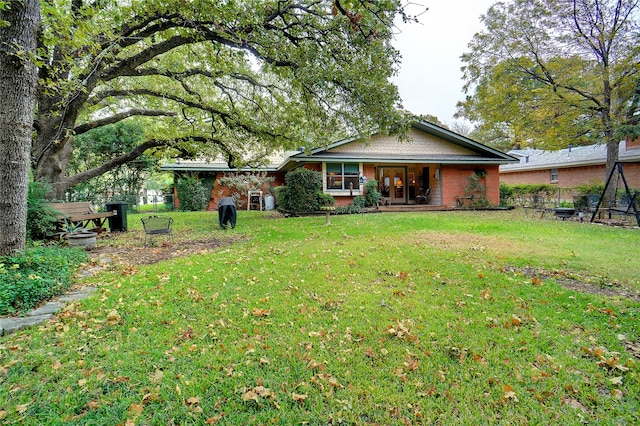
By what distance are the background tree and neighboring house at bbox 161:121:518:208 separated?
2573 millimetres

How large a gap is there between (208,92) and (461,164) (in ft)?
49.6

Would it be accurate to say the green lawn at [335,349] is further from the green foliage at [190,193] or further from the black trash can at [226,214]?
the green foliage at [190,193]

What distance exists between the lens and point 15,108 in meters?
4.88

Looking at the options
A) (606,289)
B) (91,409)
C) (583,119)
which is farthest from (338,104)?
(583,119)

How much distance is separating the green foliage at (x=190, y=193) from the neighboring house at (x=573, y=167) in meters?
25.7

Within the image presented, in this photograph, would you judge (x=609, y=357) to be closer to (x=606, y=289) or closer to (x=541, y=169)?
(x=606, y=289)

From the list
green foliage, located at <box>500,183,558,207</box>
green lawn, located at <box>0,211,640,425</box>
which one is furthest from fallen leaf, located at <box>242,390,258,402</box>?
green foliage, located at <box>500,183,558,207</box>

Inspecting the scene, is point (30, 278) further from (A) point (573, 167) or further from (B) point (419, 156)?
(A) point (573, 167)

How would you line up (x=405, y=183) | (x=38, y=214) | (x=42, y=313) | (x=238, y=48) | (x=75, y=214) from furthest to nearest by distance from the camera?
(x=405, y=183), (x=75, y=214), (x=238, y=48), (x=38, y=214), (x=42, y=313)

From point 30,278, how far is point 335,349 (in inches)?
174

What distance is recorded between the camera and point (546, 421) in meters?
2.11

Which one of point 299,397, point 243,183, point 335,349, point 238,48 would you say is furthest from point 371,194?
point 299,397

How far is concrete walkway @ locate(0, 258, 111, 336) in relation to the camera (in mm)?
3304

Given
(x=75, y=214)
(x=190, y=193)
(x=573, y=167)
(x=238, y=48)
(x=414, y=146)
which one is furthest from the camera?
(x=573, y=167)
